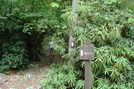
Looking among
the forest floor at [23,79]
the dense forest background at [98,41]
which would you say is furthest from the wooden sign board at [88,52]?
the forest floor at [23,79]

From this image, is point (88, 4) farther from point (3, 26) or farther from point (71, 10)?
point (3, 26)

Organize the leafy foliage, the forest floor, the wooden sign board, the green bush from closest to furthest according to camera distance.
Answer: the wooden sign board
the leafy foliage
the forest floor
the green bush

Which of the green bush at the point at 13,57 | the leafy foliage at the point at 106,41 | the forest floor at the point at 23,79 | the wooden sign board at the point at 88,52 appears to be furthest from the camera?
the green bush at the point at 13,57

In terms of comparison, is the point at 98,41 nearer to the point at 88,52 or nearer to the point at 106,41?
the point at 106,41

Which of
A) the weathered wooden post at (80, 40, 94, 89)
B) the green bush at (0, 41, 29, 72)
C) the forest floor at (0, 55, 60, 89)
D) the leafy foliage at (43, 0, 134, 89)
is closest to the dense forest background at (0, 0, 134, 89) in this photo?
the leafy foliage at (43, 0, 134, 89)

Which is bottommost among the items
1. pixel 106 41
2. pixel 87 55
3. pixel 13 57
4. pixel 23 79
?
pixel 23 79

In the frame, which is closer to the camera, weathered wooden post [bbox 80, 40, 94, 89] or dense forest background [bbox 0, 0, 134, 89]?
weathered wooden post [bbox 80, 40, 94, 89]

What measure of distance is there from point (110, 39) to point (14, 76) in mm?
4357

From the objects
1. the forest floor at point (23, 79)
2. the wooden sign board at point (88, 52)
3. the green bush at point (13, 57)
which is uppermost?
the wooden sign board at point (88, 52)

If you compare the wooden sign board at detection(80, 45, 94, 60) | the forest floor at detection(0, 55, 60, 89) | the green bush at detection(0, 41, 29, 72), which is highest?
the wooden sign board at detection(80, 45, 94, 60)

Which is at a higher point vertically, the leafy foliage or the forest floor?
the leafy foliage

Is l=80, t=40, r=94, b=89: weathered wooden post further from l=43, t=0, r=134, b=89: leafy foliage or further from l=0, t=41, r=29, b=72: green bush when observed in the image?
l=0, t=41, r=29, b=72: green bush

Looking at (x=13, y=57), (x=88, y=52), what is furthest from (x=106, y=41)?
(x=13, y=57)

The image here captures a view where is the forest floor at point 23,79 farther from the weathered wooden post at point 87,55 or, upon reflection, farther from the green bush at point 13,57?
the weathered wooden post at point 87,55
